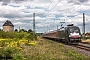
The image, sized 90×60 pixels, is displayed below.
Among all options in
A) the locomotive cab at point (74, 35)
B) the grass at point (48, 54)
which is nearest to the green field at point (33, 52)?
the grass at point (48, 54)

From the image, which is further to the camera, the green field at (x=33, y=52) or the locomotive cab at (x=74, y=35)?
the locomotive cab at (x=74, y=35)

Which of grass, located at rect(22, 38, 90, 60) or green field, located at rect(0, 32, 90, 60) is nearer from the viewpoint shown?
green field, located at rect(0, 32, 90, 60)

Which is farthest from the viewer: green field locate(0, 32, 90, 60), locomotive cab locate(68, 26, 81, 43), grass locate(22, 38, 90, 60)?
locomotive cab locate(68, 26, 81, 43)

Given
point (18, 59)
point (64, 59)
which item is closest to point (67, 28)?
point (64, 59)

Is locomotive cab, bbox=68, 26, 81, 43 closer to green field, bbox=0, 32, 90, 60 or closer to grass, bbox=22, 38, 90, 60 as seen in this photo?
green field, bbox=0, 32, 90, 60

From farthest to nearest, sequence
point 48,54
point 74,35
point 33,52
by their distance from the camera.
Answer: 1. point 74,35
2. point 33,52
3. point 48,54

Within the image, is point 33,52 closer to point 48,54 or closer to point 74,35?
point 48,54

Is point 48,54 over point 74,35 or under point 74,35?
under

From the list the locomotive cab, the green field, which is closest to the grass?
the green field

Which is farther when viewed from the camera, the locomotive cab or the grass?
the locomotive cab

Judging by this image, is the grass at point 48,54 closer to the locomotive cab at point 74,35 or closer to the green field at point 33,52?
the green field at point 33,52

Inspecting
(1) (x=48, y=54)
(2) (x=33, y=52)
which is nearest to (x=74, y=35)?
(2) (x=33, y=52)

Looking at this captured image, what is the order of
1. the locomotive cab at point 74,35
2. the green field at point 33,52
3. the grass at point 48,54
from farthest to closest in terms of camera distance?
1. the locomotive cab at point 74,35
2. the grass at point 48,54
3. the green field at point 33,52

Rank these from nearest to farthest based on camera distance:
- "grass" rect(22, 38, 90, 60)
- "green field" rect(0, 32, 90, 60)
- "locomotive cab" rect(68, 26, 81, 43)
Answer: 1. "green field" rect(0, 32, 90, 60)
2. "grass" rect(22, 38, 90, 60)
3. "locomotive cab" rect(68, 26, 81, 43)
